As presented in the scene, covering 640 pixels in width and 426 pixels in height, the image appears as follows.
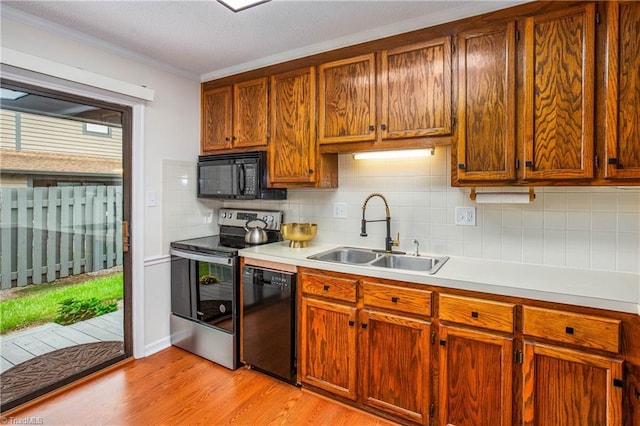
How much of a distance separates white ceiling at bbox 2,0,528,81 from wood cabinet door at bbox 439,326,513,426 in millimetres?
1788

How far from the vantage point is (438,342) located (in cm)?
178

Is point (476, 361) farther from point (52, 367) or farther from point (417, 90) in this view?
point (52, 367)

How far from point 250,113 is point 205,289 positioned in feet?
4.96

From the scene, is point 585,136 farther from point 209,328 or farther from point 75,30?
point 75,30

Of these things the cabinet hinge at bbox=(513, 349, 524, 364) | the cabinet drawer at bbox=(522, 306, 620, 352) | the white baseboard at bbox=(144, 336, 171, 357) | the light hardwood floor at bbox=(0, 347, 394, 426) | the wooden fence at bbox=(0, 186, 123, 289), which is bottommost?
the light hardwood floor at bbox=(0, 347, 394, 426)

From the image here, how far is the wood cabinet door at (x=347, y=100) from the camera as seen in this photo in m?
2.25

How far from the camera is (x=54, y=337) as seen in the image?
7.64 ft

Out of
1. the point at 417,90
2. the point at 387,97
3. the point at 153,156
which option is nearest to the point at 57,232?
the point at 153,156

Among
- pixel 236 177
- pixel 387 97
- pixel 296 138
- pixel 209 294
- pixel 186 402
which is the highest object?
pixel 387 97

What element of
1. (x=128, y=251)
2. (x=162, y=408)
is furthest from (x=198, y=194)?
(x=162, y=408)

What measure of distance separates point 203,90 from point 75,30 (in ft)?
3.48

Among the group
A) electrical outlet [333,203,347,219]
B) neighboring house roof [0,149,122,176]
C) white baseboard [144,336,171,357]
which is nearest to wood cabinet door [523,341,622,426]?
electrical outlet [333,203,347,219]

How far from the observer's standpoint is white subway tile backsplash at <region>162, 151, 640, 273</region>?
1.85 meters

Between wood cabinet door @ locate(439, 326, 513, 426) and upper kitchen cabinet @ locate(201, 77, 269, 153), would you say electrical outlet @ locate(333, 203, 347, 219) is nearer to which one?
upper kitchen cabinet @ locate(201, 77, 269, 153)
